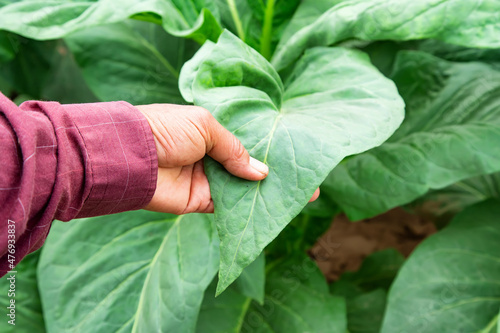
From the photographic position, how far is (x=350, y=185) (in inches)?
37.0

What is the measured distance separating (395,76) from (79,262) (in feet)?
2.44

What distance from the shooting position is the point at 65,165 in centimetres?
52

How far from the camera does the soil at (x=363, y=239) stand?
1.44m

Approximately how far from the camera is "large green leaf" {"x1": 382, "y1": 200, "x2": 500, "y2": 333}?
2.79ft

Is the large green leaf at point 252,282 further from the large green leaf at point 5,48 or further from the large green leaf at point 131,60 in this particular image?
the large green leaf at point 5,48

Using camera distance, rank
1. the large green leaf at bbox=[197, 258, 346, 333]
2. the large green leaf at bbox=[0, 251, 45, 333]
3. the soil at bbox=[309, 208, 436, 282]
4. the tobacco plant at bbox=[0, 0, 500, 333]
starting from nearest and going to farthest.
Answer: the tobacco plant at bbox=[0, 0, 500, 333] < the large green leaf at bbox=[0, 251, 45, 333] < the large green leaf at bbox=[197, 258, 346, 333] < the soil at bbox=[309, 208, 436, 282]

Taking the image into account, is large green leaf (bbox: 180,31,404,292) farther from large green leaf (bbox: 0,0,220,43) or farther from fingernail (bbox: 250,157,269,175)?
large green leaf (bbox: 0,0,220,43)

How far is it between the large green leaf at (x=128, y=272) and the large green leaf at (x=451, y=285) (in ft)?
1.30

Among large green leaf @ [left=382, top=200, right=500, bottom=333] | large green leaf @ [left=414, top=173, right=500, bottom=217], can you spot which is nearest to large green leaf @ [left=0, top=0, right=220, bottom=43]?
large green leaf @ [left=382, top=200, right=500, bottom=333]

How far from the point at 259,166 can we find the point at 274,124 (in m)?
0.08

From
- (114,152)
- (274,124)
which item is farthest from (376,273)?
(114,152)

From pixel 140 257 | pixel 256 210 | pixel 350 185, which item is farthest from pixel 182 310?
pixel 350 185

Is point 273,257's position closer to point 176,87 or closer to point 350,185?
point 350,185

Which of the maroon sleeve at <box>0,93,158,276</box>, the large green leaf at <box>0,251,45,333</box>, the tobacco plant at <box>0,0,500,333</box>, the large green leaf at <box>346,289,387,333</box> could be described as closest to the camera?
the maroon sleeve at <box>0,93,158,276</box>
